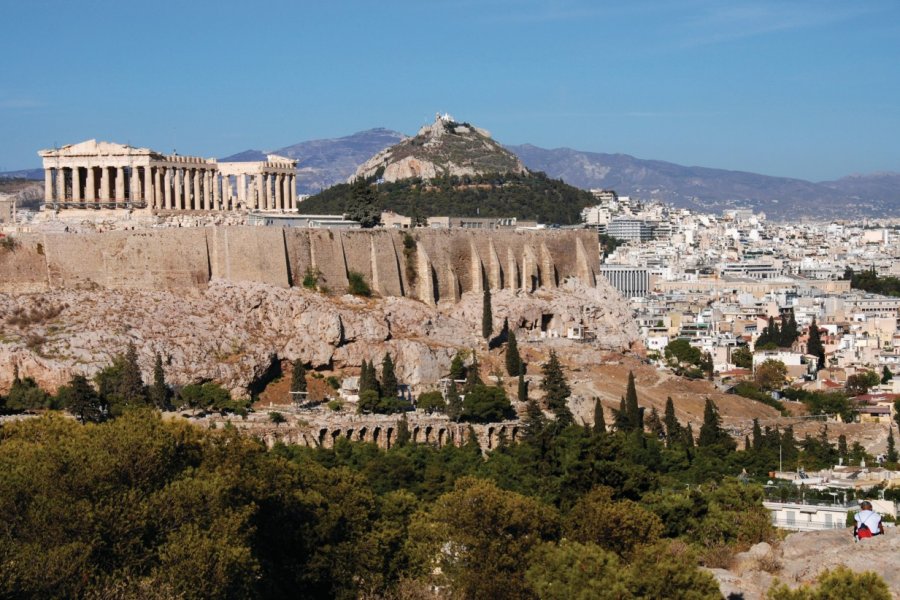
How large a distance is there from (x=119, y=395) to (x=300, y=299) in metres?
10.1

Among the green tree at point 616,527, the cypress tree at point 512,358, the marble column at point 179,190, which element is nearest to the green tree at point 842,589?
the green tree at point 616,527

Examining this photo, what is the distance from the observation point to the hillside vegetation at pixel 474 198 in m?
106

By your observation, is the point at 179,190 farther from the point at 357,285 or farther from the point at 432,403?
the point at 432,403

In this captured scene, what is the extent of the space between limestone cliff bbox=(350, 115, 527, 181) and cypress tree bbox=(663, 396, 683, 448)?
2512 inches

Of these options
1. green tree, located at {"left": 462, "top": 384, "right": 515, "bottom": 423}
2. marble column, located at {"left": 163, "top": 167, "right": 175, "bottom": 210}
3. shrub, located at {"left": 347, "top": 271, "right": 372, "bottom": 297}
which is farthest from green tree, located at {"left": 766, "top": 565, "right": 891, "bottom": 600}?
marble column, located at {"left": 163, "top": 167, "right": 175, "bottom": 210}

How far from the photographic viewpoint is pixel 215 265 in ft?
191

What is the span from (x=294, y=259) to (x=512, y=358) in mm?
8262

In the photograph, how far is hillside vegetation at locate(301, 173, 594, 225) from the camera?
4166 inches

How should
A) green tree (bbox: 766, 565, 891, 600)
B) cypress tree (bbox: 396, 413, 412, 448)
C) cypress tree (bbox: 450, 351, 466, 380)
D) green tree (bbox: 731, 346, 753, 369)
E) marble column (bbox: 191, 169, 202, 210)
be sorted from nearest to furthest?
green tree (bbox: 766, 565, 891, 600) → cypress tree (bbox: 396, 413, 412, 448) → cypress tree (bbox: 450, 351, 466, 380) → marble column (bbox: 191, 169, 202, 210) → green tree (bbox: 731, 346, 753, 369)

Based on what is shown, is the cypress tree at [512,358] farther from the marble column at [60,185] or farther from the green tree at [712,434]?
the marble column at [60,185]

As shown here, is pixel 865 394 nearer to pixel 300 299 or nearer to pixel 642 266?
pixel 300 299

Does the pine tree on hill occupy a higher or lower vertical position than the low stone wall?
lower

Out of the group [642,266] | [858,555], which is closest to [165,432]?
[858,555]

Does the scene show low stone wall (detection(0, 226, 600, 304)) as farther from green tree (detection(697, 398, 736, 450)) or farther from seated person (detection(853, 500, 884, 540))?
seated person (detection(853, 500, 884, 540))
